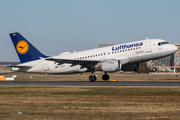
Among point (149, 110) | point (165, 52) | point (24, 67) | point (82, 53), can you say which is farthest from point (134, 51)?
point (149, 110)

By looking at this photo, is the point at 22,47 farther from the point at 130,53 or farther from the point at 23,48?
the point at 130,53

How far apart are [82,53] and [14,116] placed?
92.1 ft

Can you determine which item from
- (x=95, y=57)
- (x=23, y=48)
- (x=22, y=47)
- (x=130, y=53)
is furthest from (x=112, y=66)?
(x=22, y=47)

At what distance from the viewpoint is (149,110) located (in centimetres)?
1288

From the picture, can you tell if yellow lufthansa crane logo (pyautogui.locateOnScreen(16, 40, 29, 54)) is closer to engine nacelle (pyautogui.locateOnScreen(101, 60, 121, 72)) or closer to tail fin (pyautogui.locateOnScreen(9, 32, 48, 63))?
tail fin (pyautogui.locateOnScreen(9, 32, 48, 63))

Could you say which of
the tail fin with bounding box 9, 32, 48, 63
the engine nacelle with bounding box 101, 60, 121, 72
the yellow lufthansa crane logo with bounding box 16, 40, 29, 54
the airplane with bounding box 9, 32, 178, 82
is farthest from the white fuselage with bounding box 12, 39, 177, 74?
the yellow lufthansa crane logo with bounding box 16, 40, 29, 54

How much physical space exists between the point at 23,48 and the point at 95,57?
11890 mm

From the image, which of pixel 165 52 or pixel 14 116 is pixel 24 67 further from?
pixel 14 116

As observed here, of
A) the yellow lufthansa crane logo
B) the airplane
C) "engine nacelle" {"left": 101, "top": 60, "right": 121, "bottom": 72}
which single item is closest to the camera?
"engine nacelle" {"left": 101, "top": 60, "right": 121, "bottom": 72}

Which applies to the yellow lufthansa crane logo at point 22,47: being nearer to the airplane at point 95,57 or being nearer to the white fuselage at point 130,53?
the airplane at point 95,57

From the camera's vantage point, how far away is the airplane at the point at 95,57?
35156 mm

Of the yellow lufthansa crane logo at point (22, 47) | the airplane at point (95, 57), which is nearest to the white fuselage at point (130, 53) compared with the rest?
the airplane at point (95, 57)

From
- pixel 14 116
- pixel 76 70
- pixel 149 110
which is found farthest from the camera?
pixel 76 70

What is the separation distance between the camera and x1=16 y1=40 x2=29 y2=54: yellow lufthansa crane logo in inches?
1556
